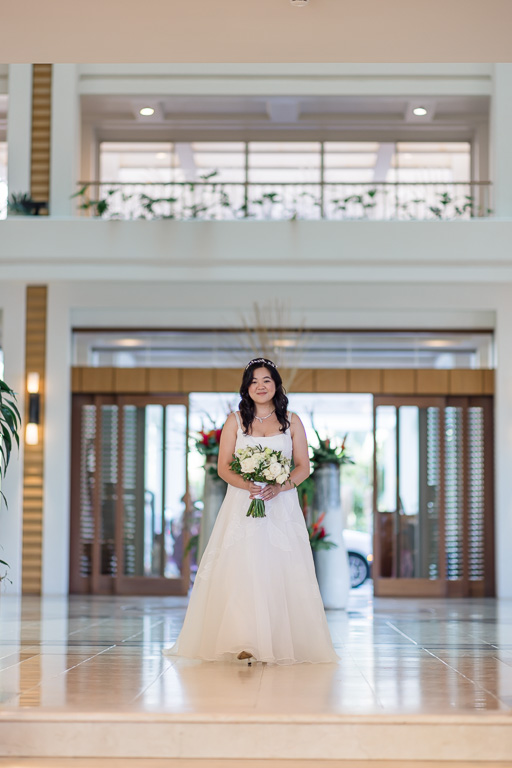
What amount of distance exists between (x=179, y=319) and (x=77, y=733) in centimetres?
772

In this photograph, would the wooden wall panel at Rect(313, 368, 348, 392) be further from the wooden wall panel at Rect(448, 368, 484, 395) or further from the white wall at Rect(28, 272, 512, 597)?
the wooden wall panel at Rect(448, 368, 484, 395)

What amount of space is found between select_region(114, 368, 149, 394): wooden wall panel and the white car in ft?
11.9

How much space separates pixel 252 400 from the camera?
5324 mm

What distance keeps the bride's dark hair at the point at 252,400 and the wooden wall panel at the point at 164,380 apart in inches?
231

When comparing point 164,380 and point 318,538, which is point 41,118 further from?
point 318,538

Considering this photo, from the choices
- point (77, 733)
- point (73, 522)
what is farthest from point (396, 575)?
point (77, 733)

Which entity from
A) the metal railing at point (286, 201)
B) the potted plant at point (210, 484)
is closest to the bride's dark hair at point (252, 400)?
the potted plant at point (210, 484)

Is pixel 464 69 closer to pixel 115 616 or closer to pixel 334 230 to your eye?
pixel 334 230

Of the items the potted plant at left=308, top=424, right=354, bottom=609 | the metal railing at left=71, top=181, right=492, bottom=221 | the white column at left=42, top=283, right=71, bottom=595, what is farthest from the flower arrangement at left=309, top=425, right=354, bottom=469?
the white column at left=42, top=283, right=71, bottom=595

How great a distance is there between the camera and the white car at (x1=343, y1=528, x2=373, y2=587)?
42.2 feet

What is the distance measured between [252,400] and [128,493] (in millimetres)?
6119

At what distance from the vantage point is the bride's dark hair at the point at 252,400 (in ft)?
17.2

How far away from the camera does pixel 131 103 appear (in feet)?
37.7

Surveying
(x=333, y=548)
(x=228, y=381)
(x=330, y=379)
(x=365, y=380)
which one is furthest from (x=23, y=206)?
(x=333, y=548)
